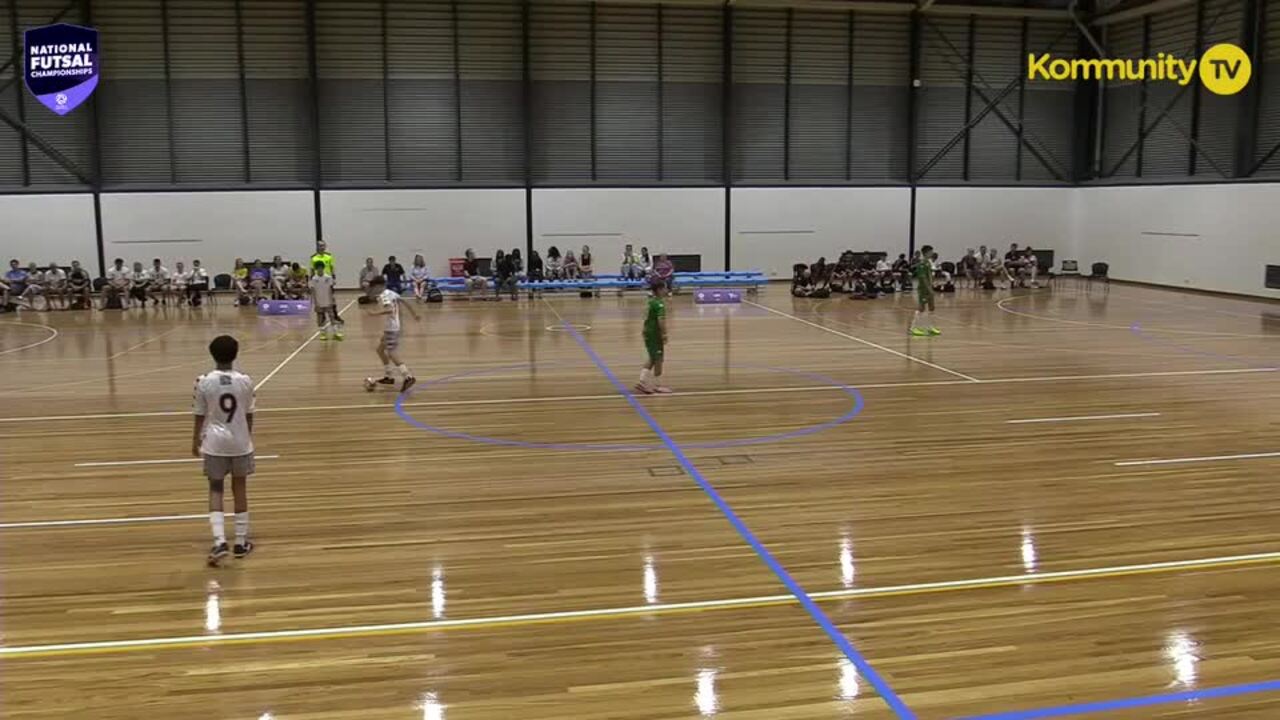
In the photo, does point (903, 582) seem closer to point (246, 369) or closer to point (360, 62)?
point (246, 369)

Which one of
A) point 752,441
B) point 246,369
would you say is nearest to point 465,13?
point 246,369

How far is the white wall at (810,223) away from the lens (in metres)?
30.2

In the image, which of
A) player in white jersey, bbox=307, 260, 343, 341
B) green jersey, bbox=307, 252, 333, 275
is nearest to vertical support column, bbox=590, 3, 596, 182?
green jersey, bbox=307, 252, 333, 275

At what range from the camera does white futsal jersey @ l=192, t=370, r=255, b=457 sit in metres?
6.65

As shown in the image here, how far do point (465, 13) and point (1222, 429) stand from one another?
23366 mm

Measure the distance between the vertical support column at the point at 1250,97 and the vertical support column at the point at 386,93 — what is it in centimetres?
2276

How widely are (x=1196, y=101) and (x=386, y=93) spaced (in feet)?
74.3

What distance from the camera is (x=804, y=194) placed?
1195 inches

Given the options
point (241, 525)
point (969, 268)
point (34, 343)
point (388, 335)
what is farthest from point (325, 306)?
point (969, 268)

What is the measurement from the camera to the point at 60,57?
1992 cm

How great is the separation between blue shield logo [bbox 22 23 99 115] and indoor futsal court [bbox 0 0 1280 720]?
0.09 meters

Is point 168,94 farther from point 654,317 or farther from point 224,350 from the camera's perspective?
point 224,350

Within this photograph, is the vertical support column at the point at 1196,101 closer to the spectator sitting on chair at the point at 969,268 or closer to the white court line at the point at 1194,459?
the spectator sitting on chair at the point at 969,268

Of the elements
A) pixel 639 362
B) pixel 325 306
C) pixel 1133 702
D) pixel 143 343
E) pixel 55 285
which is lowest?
pixel 1133 702
